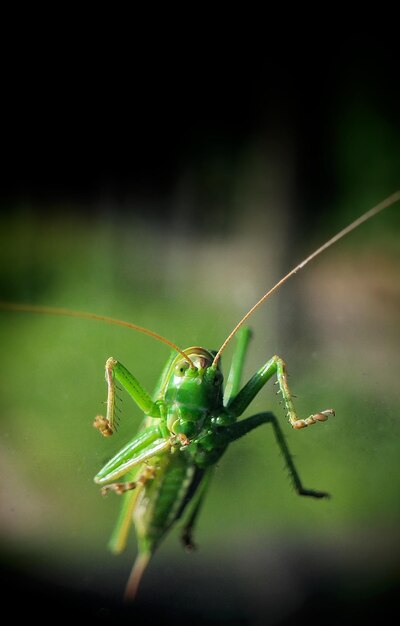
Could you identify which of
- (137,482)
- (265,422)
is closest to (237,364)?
(265,422)

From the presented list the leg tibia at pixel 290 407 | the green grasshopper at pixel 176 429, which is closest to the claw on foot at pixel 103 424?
the green grasshopper at pixel 176 429

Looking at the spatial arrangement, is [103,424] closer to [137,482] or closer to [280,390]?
[137,482]

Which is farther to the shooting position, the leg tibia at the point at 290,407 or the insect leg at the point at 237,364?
the insect leg at the point at 237,364

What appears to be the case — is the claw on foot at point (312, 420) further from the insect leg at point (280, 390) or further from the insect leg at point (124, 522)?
the insect leg at point (124, 522)

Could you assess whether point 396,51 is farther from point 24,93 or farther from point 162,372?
point 162,372

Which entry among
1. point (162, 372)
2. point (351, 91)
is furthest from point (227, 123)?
point (162, 372)

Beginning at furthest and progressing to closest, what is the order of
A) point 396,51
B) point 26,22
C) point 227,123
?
point 227,123, point 396,51, point 26,22

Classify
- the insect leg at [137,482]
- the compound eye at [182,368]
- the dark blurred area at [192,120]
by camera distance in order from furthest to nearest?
the dark blurred area at [192,120]
the compound eye at [182,368]
the insect leg at [137,482]
